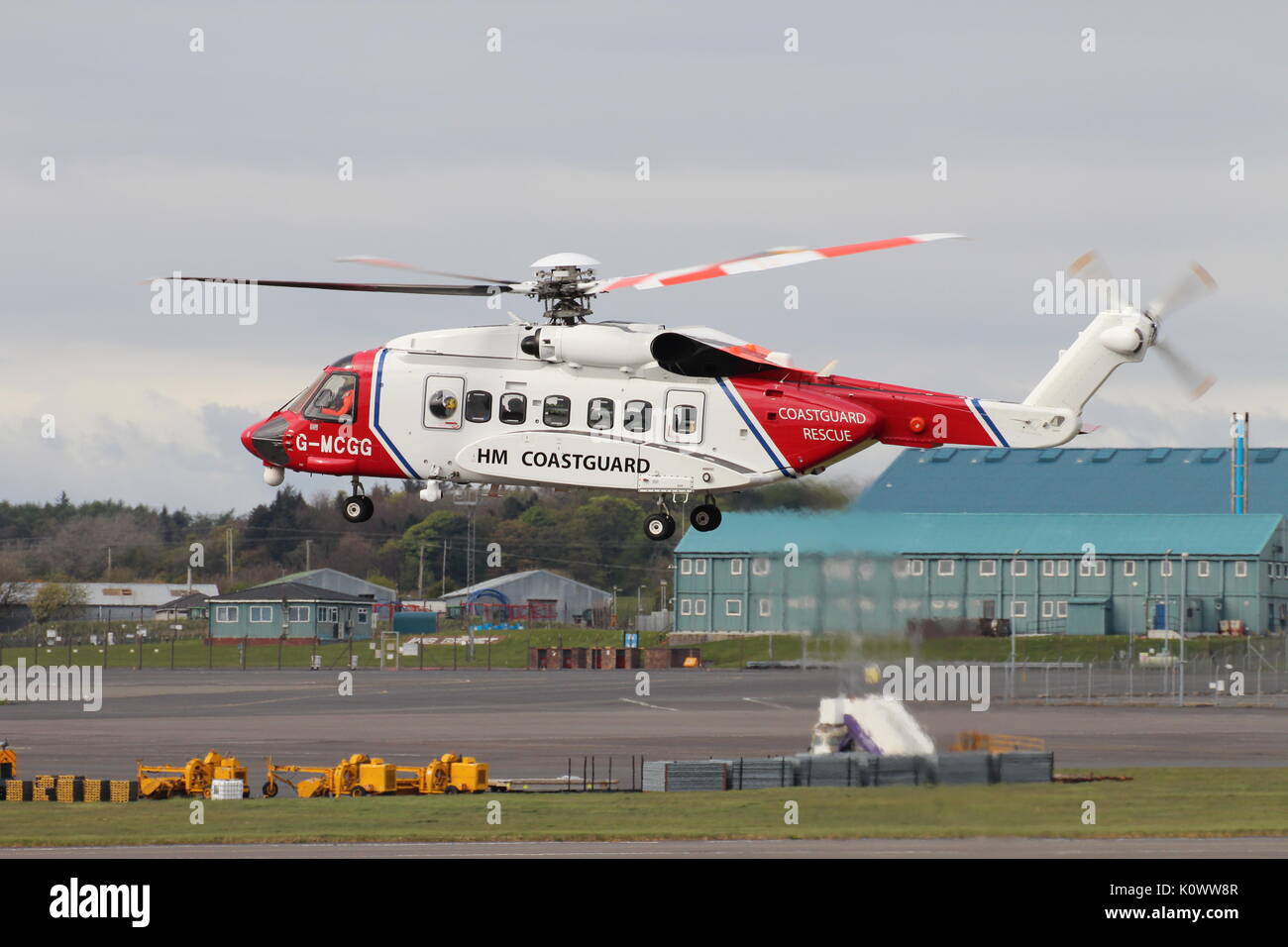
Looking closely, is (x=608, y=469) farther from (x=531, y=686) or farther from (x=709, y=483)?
(x=531, y=686)

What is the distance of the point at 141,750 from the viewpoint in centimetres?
9162

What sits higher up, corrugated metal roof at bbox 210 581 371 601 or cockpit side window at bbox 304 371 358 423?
cockpit side window at bbox 304 371 358 423

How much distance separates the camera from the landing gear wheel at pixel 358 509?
4003cm

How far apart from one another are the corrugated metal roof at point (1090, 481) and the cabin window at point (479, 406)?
128 metres

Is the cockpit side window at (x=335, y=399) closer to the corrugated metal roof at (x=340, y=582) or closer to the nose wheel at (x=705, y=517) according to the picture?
the nose wheel at (x=705, y=517)

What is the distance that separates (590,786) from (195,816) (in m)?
16.1

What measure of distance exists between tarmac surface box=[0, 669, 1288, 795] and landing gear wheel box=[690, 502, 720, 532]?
69.9 ft

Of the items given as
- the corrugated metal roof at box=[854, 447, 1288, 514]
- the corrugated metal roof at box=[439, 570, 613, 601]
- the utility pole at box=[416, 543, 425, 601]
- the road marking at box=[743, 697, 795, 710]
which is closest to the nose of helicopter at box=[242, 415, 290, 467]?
the road marking at box=[743, 697, 795, 710]

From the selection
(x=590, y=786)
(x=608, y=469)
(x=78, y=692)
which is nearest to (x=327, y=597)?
(x=78, y=692)

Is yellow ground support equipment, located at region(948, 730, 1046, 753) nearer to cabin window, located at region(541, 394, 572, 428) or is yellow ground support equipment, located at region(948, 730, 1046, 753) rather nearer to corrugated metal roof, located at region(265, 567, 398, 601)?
cabin window, located at region(541, 394, 572, 428)

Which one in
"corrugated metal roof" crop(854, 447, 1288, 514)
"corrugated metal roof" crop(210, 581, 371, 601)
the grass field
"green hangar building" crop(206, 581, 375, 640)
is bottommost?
the grass field

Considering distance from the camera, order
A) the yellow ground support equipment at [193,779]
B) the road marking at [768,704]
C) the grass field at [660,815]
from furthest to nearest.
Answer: the road marking at [768,704], the yellow ground support equipment at [193,779], the grass field at [660,815]

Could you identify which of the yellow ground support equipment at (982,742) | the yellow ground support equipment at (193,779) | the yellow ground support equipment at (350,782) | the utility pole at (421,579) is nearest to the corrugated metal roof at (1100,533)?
the utility pole at (421,579)

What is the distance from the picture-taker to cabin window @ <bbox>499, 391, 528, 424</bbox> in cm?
3959
